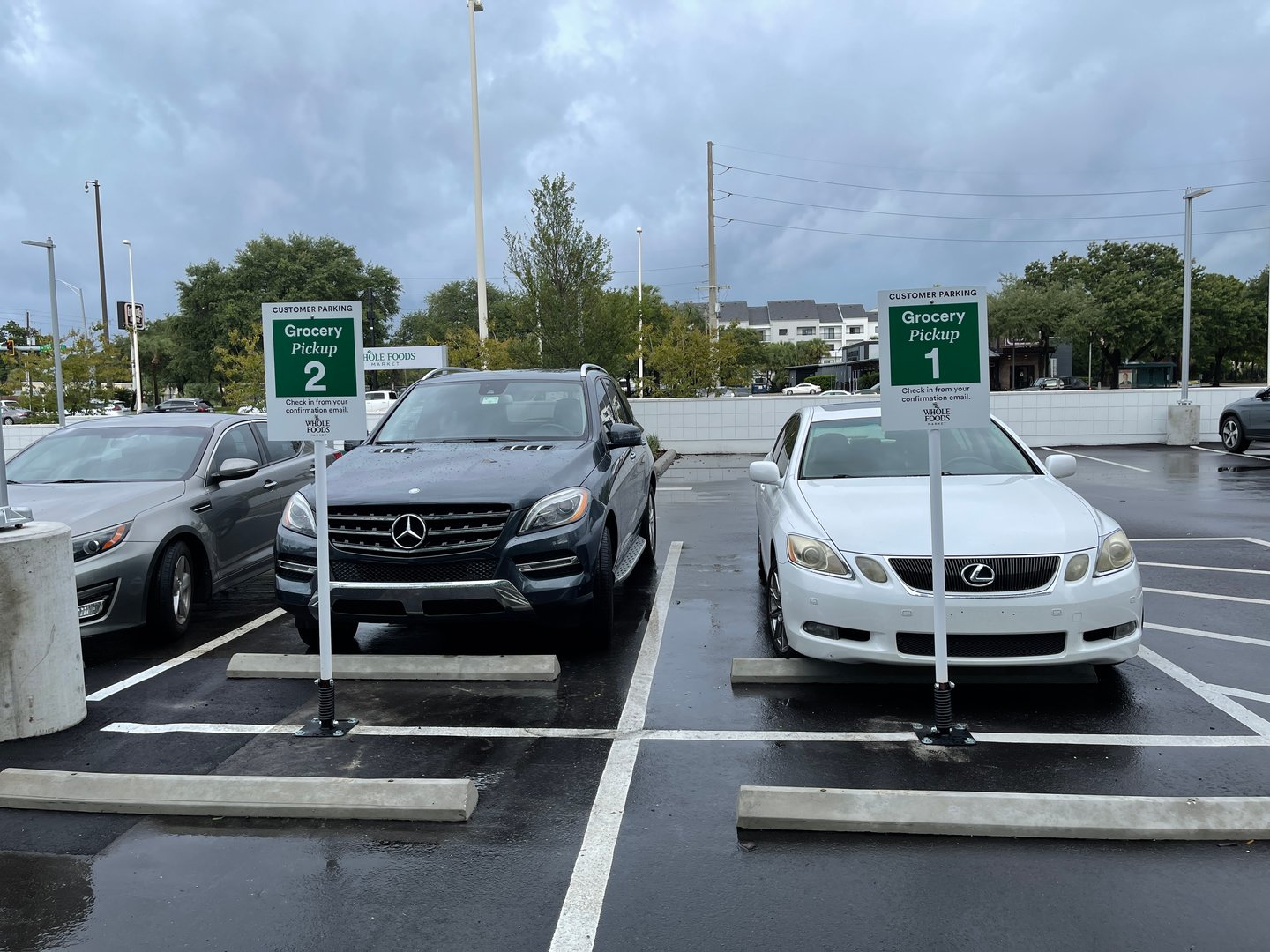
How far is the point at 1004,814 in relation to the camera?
3.78 meters

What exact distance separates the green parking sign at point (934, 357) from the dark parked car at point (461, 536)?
216 centimetres

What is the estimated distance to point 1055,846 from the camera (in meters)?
3.68

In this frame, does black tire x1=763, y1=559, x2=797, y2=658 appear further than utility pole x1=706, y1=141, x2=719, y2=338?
No

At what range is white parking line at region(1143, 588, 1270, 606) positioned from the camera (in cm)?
743

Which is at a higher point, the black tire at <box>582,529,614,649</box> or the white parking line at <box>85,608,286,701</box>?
the black tire at <box>582,529,614,649</box>

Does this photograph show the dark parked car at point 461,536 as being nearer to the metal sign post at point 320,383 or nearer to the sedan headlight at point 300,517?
the sedan headlight at point 300,517

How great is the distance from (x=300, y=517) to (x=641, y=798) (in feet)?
10.2

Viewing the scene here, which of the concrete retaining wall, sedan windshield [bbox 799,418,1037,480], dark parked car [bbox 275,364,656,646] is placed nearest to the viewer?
dark parked car [bbox 275,364,656,646]

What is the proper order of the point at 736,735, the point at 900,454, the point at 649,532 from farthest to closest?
the point at 649,532 → the point at 900,454 → the point at 736,735

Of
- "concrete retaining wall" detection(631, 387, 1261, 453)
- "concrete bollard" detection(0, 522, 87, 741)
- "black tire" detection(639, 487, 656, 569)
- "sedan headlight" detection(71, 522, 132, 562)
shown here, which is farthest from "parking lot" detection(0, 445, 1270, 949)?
"concrete retaining wall" detection(631, 387, 1261, 453)

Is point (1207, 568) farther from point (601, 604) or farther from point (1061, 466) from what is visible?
point (601, 604)

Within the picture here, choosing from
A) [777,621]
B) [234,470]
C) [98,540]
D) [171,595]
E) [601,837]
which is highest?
[234,470]

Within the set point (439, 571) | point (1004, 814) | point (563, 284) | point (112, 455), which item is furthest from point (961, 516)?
point (563, 284)

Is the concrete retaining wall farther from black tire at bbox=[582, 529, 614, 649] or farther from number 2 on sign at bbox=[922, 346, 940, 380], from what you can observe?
number 2 on sign at bbox=[922, 346, 940, 380]
